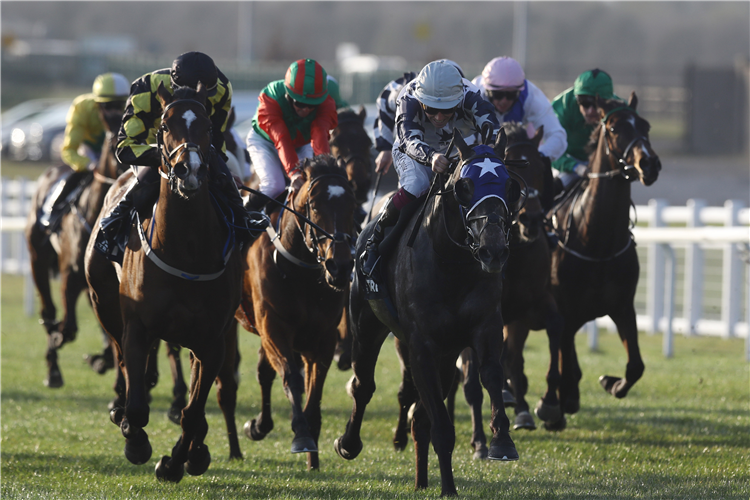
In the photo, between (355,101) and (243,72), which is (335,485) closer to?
(355,101)

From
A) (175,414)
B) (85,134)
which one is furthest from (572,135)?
(85,134)

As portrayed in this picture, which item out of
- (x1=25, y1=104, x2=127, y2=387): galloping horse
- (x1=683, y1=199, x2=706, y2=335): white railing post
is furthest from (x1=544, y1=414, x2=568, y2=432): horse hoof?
(x1=683, y1=199, x2=706, y2=335): white railing post

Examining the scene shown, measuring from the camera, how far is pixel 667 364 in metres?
10.9

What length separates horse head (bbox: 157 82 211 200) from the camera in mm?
5008

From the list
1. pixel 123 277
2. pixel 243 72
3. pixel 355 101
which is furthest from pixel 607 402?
pixel 243 72

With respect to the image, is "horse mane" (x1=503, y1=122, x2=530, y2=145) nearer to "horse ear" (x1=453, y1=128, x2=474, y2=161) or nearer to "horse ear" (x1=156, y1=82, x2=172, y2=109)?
"horse ear" (x1=453, y1=128, x2=474, y2=161)

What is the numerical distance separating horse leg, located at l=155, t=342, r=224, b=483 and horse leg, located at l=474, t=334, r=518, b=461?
5.15ft

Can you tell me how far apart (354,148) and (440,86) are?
102 inches

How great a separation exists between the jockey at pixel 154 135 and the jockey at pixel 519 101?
2.24 m

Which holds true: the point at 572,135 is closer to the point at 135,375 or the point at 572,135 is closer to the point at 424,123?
the point at 424,123

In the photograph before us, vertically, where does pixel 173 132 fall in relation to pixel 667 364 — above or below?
above

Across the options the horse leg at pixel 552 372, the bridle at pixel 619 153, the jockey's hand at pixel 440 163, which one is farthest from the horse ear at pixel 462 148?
the bridle at pixel 619 153

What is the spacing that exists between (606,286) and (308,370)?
2.24 metres

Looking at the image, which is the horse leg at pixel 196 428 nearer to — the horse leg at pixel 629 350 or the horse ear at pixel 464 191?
the horse ear at pixel 464 191
